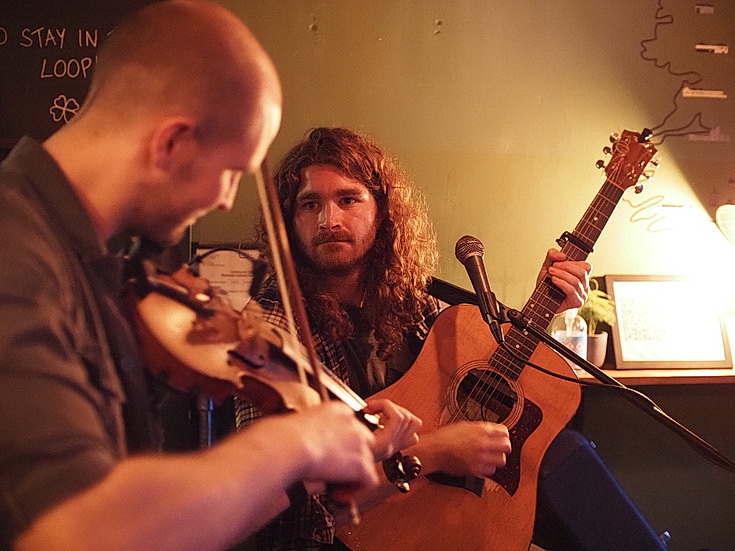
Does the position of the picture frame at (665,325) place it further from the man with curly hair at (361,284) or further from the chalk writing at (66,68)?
the chalk writing at (66,68)

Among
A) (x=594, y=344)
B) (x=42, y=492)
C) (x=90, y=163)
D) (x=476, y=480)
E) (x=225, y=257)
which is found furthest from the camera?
(x=594, y=344)

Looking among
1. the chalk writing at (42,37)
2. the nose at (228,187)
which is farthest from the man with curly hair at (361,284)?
the chalk writing at (42,37)

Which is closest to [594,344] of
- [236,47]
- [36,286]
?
[236,47]

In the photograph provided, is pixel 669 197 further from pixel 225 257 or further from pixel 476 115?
pixel 225 257

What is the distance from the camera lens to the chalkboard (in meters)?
2.06

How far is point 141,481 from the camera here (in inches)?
23.6

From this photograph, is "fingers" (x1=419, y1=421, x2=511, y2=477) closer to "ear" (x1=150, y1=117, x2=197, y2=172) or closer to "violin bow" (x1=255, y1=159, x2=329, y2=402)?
"violin bow" (x1=255, y1=159, x2=329, y2=402)

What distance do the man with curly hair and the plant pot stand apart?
0.58m

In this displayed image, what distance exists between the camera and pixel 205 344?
2.72ft

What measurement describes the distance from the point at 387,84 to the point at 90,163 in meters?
1.67

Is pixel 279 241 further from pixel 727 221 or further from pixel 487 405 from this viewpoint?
pixel 727 221

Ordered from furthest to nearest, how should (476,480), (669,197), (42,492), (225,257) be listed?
(669,197) → (225,257) → (476,480) → (42,492)

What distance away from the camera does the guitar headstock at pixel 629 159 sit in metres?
1.73

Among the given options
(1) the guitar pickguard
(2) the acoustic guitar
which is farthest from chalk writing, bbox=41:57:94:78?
(1) the guitar pickguard
